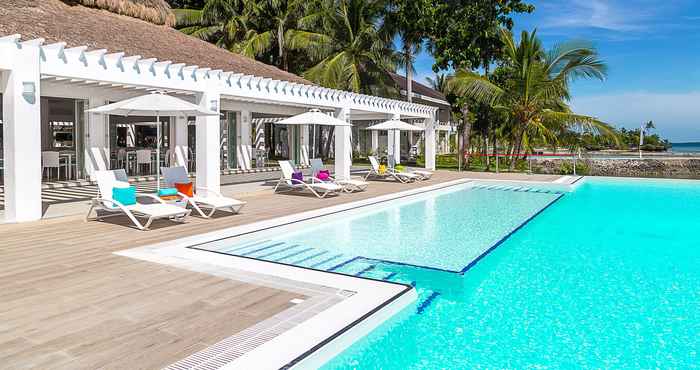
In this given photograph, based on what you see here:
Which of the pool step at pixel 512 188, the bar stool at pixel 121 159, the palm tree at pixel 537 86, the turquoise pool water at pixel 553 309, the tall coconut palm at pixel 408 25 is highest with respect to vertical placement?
the tall coconut palm at pixel 408 25

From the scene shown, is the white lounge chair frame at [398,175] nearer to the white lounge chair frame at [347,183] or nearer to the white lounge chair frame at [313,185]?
the white lounge chair frame at [347,183]

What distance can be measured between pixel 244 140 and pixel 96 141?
654 cm

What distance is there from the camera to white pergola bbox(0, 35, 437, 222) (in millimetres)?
7953

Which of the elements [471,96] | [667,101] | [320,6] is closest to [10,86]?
[471,96]

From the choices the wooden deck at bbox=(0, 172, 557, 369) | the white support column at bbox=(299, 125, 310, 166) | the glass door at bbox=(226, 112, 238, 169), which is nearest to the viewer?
the wooden deck at bbox=(0, 172, 557, 369)

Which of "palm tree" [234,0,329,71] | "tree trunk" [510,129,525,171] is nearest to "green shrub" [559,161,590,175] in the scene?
"tree trunk" [510,129,525,171]

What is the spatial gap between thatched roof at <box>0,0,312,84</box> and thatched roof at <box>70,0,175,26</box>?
233mm

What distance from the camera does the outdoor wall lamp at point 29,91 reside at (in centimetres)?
794

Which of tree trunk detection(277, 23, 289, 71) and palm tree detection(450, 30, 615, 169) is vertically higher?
tree trunk detection(277, 23, 289, 71)

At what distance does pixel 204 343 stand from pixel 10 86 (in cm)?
638

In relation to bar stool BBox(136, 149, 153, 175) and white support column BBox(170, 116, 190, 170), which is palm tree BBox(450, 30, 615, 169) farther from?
bar stool BBox(136, 149, 153, 175)

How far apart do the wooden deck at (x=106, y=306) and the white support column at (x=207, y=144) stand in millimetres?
4397

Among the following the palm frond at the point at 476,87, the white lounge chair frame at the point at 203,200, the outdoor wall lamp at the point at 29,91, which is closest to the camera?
the outdoor wall lamp at the point at 29,91

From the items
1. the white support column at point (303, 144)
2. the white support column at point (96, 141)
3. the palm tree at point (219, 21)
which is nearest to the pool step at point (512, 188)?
the white support column at point (303, 144)
